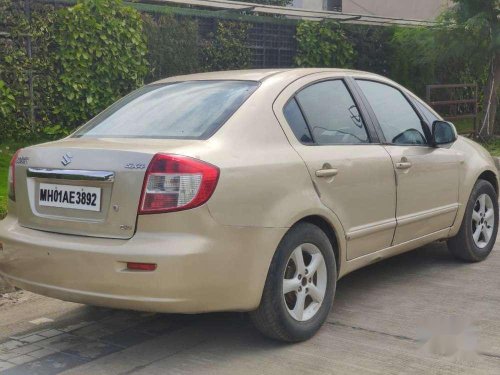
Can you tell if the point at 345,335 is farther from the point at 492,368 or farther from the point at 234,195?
the point at 234,195

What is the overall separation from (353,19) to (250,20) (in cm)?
233

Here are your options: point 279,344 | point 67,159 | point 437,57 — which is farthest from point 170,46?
point 279,344

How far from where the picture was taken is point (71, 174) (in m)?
3.97

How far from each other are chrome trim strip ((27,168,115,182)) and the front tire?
992 mm

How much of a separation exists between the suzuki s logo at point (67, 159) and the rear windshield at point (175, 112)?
40cm

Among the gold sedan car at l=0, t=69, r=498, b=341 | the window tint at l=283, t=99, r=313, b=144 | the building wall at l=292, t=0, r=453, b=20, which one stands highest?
the building wall at l=292, t=0, r=453, b=20

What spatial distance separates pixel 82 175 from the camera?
3.92 meters

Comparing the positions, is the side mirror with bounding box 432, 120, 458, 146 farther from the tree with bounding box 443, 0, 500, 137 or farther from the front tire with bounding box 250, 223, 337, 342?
the tree with bounding box 443, 0, 500, 137

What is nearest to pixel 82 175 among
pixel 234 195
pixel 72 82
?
pixel 234 195

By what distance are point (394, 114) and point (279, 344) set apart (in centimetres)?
200

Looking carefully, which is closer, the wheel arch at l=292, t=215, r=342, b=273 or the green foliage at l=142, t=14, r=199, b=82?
the wheel arch at l=292, t=215, r=342, b=273

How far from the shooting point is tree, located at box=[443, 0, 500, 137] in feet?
42.3

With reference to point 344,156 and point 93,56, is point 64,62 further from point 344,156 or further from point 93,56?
point 344,156

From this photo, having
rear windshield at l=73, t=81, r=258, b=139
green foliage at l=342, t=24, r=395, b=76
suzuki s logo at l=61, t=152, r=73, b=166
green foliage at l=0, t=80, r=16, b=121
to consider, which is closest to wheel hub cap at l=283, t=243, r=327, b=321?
rear windshield at l=73, t=81, r=258, b=139
